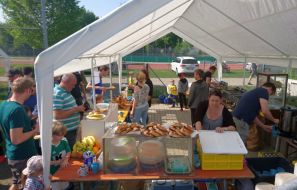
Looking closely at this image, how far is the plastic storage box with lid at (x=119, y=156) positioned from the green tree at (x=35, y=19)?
18.0 meters

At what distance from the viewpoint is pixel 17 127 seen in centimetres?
264

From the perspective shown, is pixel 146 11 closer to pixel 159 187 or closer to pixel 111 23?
pixel 111 23

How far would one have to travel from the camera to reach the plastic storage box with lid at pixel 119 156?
8.73 ft

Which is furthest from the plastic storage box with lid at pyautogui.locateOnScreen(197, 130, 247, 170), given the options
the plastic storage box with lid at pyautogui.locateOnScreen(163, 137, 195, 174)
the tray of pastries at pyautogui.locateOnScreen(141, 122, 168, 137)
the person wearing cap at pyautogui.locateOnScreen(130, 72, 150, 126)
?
the person wearing cap at pyautogui.locateOnScreen(130, 72, 150, 126)

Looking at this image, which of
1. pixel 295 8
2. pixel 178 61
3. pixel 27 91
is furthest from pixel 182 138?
pixel 178 61

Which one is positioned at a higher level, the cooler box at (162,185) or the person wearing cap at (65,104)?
the person wearing cap at (65,104)

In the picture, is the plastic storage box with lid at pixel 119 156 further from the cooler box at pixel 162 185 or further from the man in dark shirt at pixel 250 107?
the man in dark shirt at pixel 250 107

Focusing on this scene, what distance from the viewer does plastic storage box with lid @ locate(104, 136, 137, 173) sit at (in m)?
2.66

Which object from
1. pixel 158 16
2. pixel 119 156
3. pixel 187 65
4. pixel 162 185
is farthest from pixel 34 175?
pixel 187 65

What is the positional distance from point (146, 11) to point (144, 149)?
53.9 inches

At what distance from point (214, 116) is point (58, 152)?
78.1 inches

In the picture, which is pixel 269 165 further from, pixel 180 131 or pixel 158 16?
pixel 158 16

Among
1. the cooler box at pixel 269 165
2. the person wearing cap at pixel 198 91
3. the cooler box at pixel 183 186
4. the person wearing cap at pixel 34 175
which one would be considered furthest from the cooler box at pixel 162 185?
the person wearing cap at pixel 198 91

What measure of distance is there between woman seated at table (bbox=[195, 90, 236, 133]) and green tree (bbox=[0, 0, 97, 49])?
17653 millimetres
